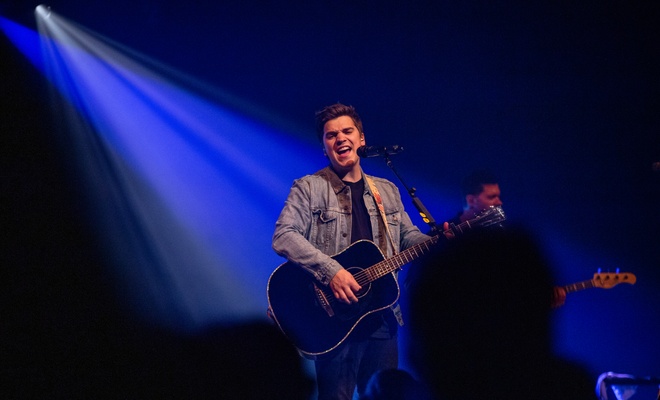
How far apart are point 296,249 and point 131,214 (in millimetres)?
2921

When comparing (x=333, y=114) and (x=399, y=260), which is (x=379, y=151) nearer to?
(x=333, y=114)

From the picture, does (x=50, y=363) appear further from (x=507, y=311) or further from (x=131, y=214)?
(x=507, y=311)

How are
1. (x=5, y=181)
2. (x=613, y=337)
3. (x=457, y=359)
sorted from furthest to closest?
(x=613, y=337) < (x=5, y=181) < (x=457, y=359)

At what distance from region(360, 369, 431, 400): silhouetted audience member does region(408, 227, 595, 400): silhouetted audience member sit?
0.22 metres

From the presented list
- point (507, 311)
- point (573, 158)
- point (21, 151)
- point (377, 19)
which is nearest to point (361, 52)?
point (377, 19)

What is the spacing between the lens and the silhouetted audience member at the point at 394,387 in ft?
4.67

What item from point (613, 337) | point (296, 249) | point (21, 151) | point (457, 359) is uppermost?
point (21, 151)

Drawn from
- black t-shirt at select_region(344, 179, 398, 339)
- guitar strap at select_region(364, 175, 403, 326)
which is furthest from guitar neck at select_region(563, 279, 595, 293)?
black t-shirt at select_region(344, 179, 398, 339)

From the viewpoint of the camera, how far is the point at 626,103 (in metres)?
5.46

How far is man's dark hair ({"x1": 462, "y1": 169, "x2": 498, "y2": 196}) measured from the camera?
458 centimetres

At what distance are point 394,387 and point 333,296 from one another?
170 centimetres

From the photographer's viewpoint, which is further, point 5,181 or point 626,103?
point 626,103

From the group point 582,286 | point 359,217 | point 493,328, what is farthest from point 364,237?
point 493,328

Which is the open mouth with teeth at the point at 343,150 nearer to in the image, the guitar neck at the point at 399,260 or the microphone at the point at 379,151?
the microphone at the point at 379,151
